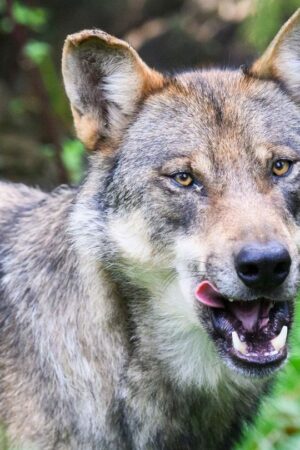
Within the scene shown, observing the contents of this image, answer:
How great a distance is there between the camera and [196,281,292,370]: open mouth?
3.96 m

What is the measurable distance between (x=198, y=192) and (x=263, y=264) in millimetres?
596

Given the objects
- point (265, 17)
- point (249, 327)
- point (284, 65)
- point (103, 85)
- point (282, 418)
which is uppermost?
point (265, 17)

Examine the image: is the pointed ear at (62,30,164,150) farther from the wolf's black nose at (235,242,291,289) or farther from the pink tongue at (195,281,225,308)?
the wolf's black nose at (235,242,291,289)

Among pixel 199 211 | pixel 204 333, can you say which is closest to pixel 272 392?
pixel 204 333

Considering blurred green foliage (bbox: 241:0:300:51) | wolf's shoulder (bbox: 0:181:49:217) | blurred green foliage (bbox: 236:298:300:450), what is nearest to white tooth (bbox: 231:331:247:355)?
blurred green foliage (bbox: 236:298:300:450)

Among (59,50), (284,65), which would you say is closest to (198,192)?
(284,65)

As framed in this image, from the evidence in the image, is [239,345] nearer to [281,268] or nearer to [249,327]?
[249,327]

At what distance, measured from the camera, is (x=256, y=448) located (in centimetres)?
532

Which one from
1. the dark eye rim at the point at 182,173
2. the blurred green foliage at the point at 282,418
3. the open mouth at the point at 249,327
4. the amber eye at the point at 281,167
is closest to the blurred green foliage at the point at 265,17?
the amber eye at the point at 281,167

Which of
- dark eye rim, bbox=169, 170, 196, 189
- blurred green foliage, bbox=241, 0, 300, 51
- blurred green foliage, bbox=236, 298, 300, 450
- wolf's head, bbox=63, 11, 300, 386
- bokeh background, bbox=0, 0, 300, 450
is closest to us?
wolf's head, bbox=63, 11, 300, 386

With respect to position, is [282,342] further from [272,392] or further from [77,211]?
[77,211]

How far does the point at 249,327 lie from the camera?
13.1 ft

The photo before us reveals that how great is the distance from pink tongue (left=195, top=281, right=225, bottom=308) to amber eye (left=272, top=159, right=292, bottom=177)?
0.63 meters

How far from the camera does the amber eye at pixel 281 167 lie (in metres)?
4.19
